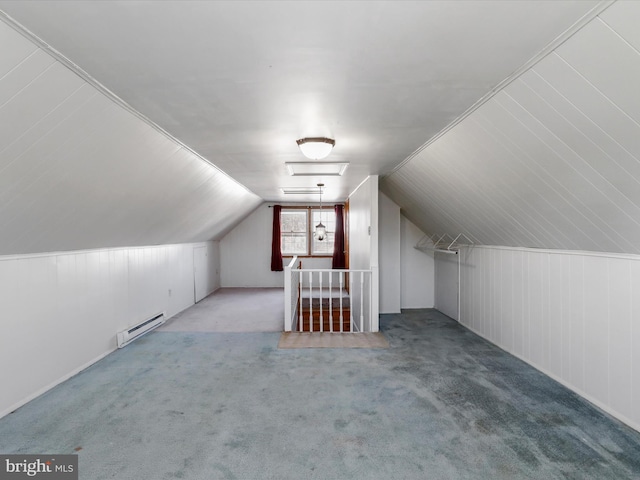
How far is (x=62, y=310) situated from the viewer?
3.22 meters

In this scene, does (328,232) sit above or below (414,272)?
above

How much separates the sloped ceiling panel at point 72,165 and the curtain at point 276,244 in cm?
445

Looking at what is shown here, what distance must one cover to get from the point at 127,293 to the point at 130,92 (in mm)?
3114

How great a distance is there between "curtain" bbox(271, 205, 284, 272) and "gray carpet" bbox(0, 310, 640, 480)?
521 cm

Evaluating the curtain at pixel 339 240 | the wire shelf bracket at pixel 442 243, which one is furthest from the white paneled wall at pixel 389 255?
the curtain at pixel 339 240

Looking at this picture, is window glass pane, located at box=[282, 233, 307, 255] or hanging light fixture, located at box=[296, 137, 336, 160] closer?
hanging light fixture, located at box=[296, 137, 336, 160]

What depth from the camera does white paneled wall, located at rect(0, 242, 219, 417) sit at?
2.67m

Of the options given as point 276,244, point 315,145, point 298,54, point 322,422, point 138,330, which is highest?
point 298,54

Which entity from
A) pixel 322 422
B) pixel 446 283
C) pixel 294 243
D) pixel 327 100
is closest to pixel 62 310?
pixel 322 422

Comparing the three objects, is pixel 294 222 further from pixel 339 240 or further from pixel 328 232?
pixel 339 240

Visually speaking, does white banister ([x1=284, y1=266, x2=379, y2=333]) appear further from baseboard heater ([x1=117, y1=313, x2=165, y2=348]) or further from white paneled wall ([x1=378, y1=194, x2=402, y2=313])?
baseboard heater ([x1=117, y1=313, x2=165, y2=348])

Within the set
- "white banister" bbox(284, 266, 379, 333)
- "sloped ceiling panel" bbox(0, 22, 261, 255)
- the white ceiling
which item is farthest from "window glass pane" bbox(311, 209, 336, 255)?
the white ceiling

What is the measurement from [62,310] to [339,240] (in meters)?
6.41

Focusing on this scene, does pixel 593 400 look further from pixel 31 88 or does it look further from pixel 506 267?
pixel 31 88
